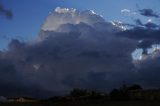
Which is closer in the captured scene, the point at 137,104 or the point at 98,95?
the point at 137,104

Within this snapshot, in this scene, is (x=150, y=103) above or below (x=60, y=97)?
below

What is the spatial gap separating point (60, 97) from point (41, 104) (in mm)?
26680

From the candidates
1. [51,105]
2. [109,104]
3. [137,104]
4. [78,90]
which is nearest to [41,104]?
[51,105]

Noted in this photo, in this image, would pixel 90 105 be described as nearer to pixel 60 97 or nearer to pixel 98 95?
pixel 98 95

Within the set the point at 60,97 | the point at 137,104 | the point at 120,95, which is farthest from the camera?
the point at 60,97

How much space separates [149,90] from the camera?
349 feet

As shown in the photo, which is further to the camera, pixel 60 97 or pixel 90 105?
pixel 60 97

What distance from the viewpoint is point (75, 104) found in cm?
8362

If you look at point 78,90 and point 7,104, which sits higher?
point 78,90

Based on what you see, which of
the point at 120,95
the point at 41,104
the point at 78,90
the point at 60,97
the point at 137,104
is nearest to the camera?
the point at 137,104

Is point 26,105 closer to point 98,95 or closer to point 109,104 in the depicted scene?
point 109,104

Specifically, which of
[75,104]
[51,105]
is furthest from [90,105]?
[51,105]

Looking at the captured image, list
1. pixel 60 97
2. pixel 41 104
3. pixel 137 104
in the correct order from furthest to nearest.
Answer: pixel 60 97 < pixel 41 104 < pixel 137 104

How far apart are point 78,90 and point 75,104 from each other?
43.1 metres
